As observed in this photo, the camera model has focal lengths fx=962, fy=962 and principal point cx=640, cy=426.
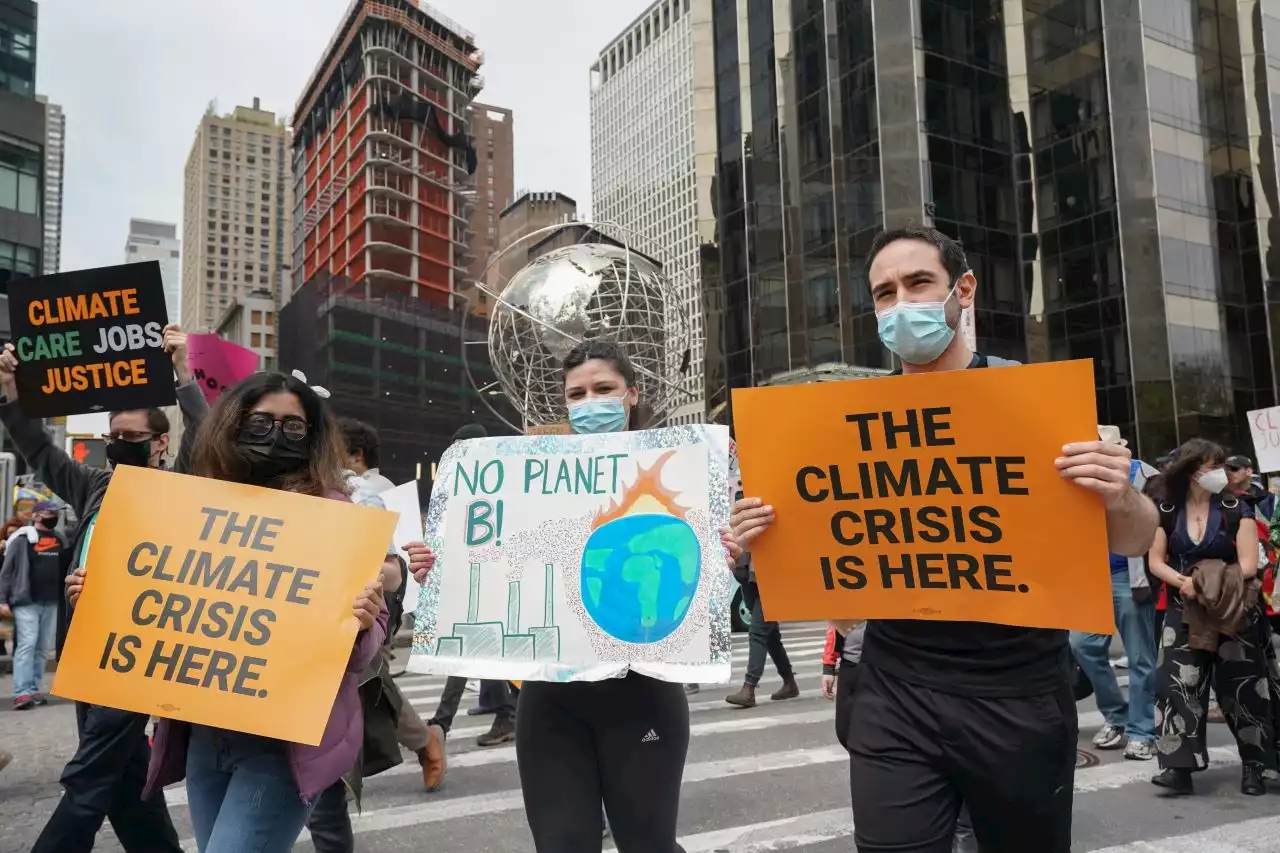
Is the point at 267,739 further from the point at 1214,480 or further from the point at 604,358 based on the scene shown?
the point at 1214,480

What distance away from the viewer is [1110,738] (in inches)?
252

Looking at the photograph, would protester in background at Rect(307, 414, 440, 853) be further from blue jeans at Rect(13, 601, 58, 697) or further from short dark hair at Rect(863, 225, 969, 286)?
blue jeans at Rect(13, 601, 58, 697)

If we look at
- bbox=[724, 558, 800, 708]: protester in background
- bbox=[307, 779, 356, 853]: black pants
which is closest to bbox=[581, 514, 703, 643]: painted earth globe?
bbox=[307, 779, 356, 853]: black pants

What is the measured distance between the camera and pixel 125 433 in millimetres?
3996

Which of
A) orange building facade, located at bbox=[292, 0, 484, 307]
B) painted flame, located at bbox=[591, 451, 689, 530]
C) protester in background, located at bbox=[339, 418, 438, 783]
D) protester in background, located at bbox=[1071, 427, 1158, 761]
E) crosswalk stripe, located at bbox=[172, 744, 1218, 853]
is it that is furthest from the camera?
orange building facade, located at bbox=[292, 0, 484, 307]

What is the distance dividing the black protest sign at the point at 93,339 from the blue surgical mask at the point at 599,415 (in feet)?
6.58

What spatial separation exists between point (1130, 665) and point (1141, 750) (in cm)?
64

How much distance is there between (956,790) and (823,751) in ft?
14.2

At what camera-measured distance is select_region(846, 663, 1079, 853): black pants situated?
2180 mm

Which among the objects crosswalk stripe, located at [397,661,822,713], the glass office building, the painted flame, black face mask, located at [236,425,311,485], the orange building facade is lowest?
crosswalk stripe, located at [397,661,822,713]

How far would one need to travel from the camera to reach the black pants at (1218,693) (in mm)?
5191

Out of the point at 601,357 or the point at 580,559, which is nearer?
the point at 580,559

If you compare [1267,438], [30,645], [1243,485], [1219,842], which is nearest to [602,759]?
[1219,842]

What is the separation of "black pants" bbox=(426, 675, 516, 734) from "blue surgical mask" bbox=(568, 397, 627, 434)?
10.1 feet
